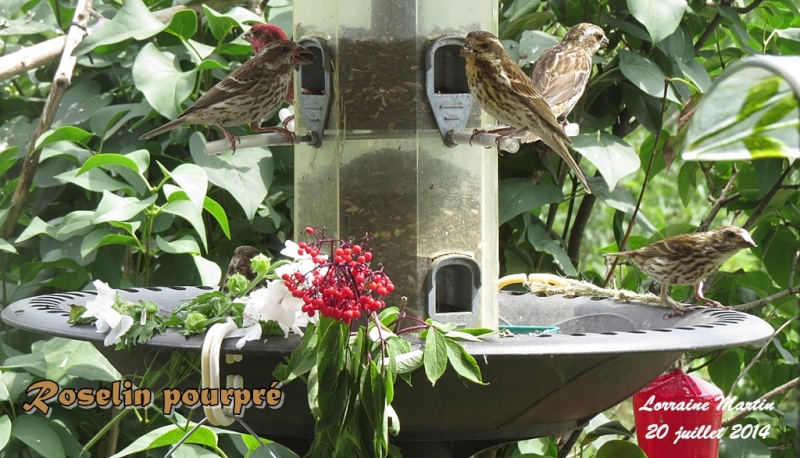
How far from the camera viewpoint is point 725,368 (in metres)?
3.85

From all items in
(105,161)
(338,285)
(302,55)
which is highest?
(302,55)

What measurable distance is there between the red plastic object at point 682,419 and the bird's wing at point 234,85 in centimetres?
126

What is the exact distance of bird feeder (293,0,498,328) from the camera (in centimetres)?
239

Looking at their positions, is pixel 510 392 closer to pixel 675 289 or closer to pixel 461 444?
pixel 461 444

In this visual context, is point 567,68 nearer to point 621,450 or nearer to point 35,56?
point 621,450

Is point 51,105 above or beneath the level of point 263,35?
beneath

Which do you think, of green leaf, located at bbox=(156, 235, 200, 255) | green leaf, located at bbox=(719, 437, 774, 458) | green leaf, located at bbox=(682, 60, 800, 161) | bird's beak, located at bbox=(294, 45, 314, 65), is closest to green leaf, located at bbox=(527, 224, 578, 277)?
green leaf, located at bbox=(719, 437, 774, 458)

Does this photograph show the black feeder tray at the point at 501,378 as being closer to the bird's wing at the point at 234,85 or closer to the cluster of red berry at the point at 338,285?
the cluster of red berry at the point at 338,285

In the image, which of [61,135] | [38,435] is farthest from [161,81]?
[38,435]

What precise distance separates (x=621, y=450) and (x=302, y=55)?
4.21 feet

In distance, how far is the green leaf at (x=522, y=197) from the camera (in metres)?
3.41

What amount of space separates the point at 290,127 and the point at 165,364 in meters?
0.93

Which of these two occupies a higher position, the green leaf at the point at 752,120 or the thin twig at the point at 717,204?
the green leaf at the point at 752,120

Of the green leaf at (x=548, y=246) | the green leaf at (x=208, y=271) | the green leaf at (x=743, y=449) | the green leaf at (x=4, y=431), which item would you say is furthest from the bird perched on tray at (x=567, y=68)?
the green leaf at (x=4, y=431)
